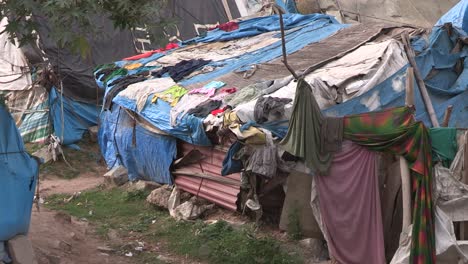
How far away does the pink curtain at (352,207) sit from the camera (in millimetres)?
7344

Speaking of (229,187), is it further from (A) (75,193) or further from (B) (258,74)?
(A) (75,193)

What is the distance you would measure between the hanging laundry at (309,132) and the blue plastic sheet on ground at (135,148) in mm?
4313

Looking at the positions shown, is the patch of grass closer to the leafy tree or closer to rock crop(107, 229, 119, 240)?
rock crop(107, 229, 119, 240)

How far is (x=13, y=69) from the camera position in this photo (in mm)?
17438

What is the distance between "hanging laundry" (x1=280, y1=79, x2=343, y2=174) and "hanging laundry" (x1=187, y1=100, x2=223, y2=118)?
103 inches

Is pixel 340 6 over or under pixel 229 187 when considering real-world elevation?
over

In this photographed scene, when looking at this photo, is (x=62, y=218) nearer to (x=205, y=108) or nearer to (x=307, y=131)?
(x=205, y=108)

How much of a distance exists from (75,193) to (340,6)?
22.6 ft

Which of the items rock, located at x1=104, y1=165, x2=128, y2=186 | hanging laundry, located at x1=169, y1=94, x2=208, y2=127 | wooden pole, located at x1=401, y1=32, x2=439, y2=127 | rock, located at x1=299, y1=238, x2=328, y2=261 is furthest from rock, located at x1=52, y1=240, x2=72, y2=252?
wooden pole, located at x1=401, y1=32, x2=439, y2=127

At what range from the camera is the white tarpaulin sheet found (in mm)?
17250

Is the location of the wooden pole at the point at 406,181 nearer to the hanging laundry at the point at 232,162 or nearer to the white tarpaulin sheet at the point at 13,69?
the hanging laundry at the point at 232,162

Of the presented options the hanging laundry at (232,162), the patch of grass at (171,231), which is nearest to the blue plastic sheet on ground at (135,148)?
the patch of grass at (171,231)

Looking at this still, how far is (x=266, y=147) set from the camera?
875 cm

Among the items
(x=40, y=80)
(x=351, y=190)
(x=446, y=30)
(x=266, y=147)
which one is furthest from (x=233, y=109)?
Answer: (x=40, y=80)
